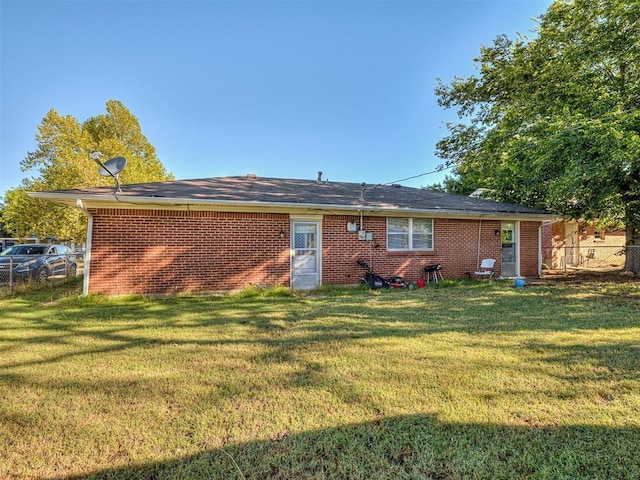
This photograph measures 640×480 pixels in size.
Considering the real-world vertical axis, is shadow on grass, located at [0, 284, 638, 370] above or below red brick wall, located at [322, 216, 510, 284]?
below

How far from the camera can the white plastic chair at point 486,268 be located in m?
10.9

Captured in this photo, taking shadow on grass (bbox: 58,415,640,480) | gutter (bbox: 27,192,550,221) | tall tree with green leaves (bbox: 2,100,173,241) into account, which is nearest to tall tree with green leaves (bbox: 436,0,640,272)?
gutter (bbox: 27,192,550,221)

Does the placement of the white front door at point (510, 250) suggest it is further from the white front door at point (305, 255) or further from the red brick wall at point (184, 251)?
the red brick wall at point (184, 251)

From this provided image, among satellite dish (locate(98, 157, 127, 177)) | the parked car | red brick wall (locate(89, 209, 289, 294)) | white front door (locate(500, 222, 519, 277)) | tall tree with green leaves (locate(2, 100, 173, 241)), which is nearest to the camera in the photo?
satellite dish (locate(98, 157, 127, 177))

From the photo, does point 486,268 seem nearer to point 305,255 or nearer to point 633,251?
point 305,255

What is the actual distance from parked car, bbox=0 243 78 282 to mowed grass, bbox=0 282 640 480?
6.09m

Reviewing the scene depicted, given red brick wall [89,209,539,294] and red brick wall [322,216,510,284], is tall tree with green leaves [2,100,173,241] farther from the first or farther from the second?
red brick wall [322,216,510,284]

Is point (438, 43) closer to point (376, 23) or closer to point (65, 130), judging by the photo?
point (376, 23)

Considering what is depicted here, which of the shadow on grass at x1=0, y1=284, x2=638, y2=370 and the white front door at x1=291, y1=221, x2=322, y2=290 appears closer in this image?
the shadow on grass at x1=0, y1=284, x2=638, y2=370

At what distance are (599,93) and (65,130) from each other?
1002 inches

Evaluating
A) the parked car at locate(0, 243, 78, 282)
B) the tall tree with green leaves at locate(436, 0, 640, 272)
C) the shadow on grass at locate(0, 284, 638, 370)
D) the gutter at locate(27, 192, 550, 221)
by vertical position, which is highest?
the tall tree with green leaves at locate(436, 0, 640, 272)

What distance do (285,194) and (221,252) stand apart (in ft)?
8.48

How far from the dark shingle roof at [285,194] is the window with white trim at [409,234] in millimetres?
557

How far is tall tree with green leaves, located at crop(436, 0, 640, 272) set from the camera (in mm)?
9469
